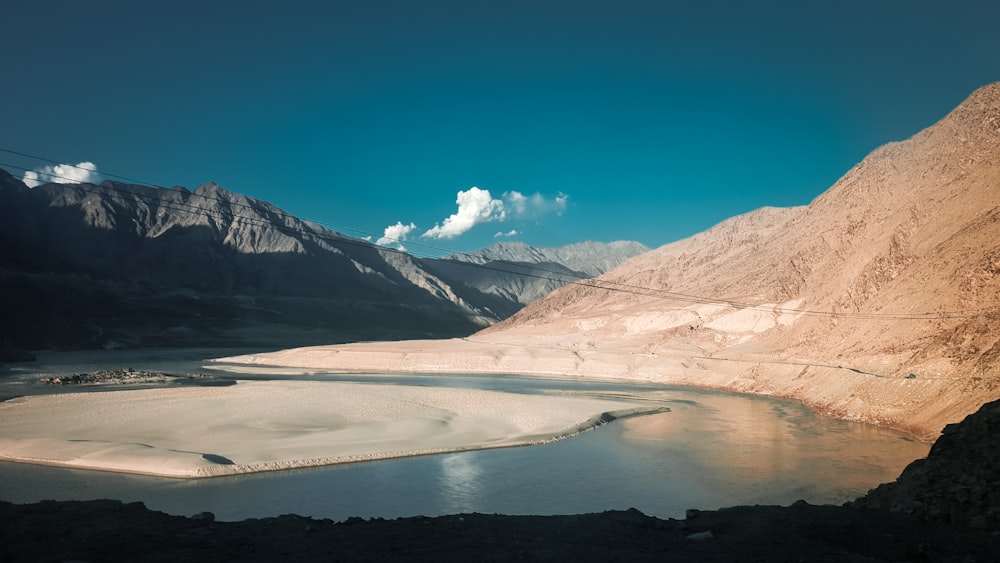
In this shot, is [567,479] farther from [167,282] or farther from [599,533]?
[167,282]

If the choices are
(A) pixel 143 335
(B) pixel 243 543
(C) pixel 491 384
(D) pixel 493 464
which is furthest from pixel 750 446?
(A) pixel 143 335

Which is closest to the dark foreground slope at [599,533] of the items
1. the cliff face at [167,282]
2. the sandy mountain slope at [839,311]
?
the sandy mountain slope at [839,311]

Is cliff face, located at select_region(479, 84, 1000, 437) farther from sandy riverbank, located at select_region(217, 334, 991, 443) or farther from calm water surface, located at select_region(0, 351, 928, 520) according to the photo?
calm water surface, located at select_region(0, 351, 928, 520)

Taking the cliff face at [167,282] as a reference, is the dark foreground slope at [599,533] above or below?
below

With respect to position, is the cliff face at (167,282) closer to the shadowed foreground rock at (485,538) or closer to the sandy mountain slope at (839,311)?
the sandy mountain slope at (839,311)

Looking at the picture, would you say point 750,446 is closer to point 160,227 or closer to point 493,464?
point 493,464

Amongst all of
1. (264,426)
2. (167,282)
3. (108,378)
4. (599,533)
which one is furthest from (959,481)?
(167,282)

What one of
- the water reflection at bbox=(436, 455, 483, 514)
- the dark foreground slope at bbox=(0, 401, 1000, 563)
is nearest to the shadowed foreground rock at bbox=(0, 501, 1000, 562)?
the dark foreground slope at bbox=(0, 401, 1000, 563)
